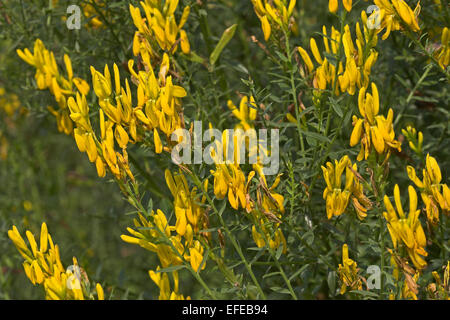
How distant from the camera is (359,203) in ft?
3.85

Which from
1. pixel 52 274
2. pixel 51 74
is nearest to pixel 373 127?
pixel 52 274

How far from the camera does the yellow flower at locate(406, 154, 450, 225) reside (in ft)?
3.67

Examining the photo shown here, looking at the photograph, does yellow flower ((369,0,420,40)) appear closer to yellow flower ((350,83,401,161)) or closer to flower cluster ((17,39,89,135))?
yellow flower ((350,83,401,161))

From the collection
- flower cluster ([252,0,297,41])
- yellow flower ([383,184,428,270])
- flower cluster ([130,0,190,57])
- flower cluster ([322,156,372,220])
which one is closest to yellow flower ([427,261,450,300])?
yellow flower ([383,184,428,270])

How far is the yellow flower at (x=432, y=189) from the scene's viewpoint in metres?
1.12

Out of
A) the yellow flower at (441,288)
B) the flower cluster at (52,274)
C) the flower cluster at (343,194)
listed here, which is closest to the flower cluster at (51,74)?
the flower cluster at (52,274)

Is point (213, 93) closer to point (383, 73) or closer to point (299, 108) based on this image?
point (299, 108)

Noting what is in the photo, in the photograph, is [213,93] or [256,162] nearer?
[256,162]

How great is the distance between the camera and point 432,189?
44.6 inches

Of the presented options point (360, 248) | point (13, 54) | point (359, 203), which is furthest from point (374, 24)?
point (13, 54)

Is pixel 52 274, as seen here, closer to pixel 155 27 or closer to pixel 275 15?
pixel 155 27

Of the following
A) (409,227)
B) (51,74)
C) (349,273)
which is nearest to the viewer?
(409,227)

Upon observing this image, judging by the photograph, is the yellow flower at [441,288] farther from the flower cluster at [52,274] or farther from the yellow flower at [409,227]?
the flower cluster at [52,274]

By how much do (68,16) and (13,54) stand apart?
1.25 ft
